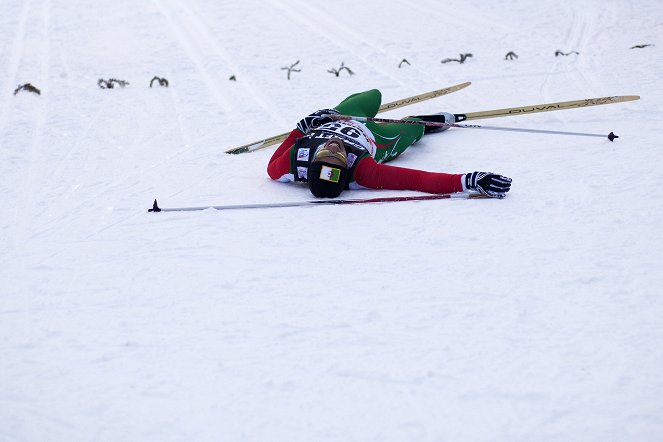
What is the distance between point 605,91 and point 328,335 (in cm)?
490

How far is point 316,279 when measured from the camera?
345 cm

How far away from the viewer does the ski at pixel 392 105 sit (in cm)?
571

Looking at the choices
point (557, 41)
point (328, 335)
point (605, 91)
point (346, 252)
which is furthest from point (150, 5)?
point (328, 335)

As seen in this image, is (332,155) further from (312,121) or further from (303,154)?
(312,121)

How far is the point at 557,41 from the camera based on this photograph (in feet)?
28.9

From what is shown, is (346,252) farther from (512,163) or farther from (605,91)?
(605,91)

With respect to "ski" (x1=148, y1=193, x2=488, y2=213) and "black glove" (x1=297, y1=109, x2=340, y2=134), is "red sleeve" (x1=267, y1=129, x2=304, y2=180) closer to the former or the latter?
"black glove" (x1=297, y1=109, x2=340, y2=134)

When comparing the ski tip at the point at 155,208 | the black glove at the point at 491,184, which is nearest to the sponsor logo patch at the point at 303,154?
the ski tip at the point at 155,208

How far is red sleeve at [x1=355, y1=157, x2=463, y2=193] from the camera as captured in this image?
4434mm

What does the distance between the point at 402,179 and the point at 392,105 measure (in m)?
1.96

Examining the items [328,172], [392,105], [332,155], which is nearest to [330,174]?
[328,172]

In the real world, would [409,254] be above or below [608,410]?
below

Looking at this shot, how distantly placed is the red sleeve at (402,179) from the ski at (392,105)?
4.25 feet

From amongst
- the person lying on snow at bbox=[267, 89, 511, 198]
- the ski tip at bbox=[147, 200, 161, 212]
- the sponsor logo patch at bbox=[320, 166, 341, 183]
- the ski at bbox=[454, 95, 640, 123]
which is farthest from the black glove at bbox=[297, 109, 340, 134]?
the ski at bbox=[454, 95, 640, 123]
